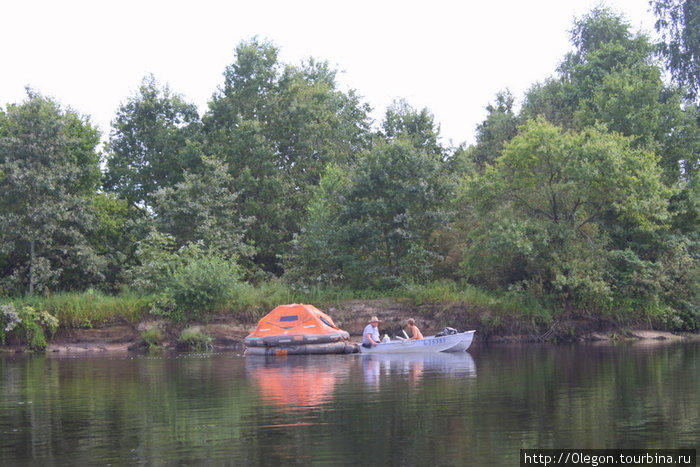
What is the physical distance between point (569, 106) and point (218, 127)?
849 inches

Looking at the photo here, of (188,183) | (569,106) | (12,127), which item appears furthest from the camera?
(569,106)

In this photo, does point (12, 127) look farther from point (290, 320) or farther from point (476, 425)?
point (476, 425)

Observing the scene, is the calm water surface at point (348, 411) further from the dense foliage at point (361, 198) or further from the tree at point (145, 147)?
the tree at point (145, 147)

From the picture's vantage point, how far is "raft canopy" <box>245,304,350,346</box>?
1234 inches

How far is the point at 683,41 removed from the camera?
46.4 m

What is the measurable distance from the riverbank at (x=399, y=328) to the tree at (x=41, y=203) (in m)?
4.25

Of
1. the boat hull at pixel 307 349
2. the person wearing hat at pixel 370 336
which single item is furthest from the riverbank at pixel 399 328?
the person wearing hat at pixel 370 336

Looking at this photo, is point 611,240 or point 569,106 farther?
point 569,106

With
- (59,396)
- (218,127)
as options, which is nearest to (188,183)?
(218,127)

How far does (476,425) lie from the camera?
41.6 ft

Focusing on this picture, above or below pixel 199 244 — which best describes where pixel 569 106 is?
above

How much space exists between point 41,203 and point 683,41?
37066 mm

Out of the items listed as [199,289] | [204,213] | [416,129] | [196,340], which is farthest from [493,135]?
[196,340]

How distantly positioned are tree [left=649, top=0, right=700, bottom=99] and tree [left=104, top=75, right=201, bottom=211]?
94.3 ft
